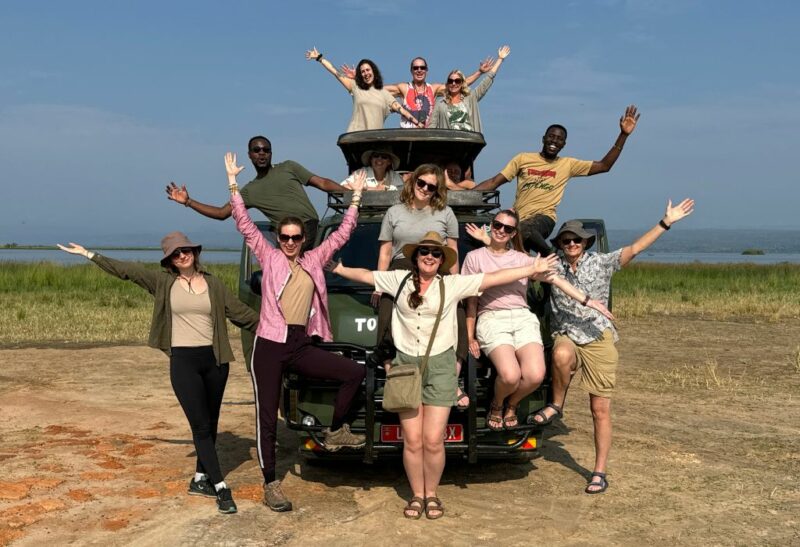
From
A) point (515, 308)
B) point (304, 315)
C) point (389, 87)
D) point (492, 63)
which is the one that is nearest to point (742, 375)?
point (492, 63)

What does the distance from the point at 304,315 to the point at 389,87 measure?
187 inches

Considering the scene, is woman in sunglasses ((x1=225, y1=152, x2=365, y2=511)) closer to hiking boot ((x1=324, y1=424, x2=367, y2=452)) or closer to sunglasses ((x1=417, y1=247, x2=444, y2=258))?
hiking boot ((x1=324, y1=424, x2=367, y2=452))

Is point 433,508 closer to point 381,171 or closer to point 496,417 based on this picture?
point 496,417

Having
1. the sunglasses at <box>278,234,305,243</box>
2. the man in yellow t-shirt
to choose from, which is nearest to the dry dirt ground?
the sunglasses at <box>278,234,305,243</box>

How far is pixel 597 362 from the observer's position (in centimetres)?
659

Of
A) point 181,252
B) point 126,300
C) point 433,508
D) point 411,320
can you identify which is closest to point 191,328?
point 181,252

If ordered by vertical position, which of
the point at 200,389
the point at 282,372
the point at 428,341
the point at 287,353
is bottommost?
the point at 200,389

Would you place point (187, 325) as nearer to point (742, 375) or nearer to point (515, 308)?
point (515, 308)

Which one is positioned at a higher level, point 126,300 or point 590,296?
point 590,296

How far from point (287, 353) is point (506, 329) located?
1572mm

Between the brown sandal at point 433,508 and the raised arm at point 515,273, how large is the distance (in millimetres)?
1476

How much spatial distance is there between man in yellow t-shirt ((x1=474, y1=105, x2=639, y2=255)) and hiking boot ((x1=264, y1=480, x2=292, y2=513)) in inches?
125

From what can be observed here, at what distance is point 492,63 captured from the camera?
1087 centimetres

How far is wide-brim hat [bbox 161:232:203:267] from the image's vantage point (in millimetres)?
6191
